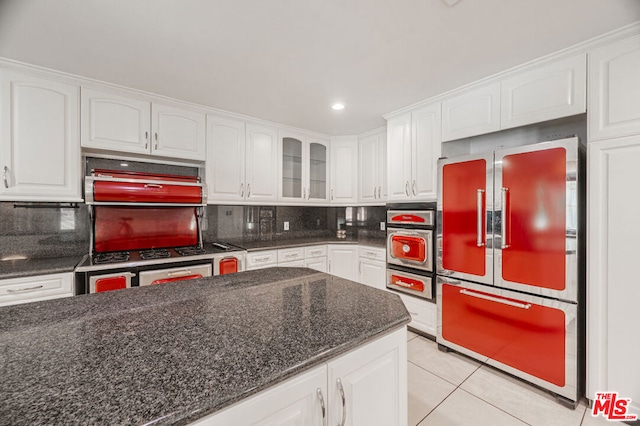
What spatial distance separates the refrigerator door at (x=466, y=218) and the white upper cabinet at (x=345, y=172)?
1499 mm

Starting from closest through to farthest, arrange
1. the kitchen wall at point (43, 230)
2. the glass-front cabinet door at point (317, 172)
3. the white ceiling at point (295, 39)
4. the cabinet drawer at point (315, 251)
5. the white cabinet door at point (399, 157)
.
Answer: the white ceiling at point (295, 39), the kitchen wall at point (43, 230), the white cabinet door at point (399, 157), the cabinet drawer at point (315, 251), the glass-front cabinet door at point (317, 172)

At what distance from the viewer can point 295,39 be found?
169 cm

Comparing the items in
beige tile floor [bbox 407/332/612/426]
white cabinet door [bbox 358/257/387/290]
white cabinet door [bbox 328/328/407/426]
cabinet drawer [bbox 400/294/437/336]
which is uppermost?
white cabinet door [bbox 328/328/407/426]

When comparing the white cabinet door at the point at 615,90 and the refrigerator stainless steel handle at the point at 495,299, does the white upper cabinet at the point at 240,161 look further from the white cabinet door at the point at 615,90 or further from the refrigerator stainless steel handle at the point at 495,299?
the white cabinet door at the point at 615,90

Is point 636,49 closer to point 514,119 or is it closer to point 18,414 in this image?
point 514,119

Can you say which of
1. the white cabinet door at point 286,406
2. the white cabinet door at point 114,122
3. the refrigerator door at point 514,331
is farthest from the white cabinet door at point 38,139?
the refrigerator door at point 514,331

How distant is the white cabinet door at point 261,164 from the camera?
3.12m

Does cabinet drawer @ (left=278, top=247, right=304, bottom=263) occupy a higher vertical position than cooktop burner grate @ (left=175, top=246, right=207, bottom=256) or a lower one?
lower

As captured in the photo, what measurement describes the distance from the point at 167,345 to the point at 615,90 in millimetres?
2643

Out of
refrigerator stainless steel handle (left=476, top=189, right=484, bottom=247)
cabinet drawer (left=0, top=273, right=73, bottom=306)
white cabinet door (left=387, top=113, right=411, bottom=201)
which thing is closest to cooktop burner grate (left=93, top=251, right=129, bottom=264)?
cabinet drawer (left=0, top=273, right=73, bottom=306)

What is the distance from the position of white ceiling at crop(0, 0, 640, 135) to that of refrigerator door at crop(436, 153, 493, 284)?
740 mm

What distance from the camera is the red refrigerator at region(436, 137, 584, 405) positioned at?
5.65ft

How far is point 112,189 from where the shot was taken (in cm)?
225

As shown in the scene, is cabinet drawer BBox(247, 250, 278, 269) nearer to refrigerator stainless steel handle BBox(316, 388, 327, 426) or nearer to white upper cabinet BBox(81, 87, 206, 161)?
white upper cabinet BBox(81, 87, 206, 161)
